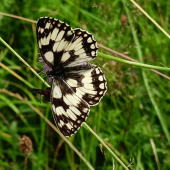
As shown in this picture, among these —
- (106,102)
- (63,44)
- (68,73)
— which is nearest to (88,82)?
→ (68,73)

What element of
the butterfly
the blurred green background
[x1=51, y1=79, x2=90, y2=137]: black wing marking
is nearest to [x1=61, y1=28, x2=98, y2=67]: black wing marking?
the butterfly

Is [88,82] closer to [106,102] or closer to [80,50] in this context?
[80,50]

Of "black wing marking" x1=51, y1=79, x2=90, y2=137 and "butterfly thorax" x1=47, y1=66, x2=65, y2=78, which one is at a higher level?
"butterfly thorax" x1=47, y1=66, x2=65, y2=78

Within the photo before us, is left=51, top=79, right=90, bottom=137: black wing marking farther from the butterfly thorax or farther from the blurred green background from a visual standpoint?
the blurred green background

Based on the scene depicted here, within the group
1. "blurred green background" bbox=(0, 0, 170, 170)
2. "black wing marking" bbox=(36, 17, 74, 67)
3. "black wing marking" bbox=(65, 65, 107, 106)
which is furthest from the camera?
"blurred green background" bbox=(0, 0, 170, 170)

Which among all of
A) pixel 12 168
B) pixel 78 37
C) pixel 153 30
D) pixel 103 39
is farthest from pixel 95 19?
pixel 12 168

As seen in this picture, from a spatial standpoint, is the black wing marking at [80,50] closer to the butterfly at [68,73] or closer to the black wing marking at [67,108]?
the butterfly at [68,73]
